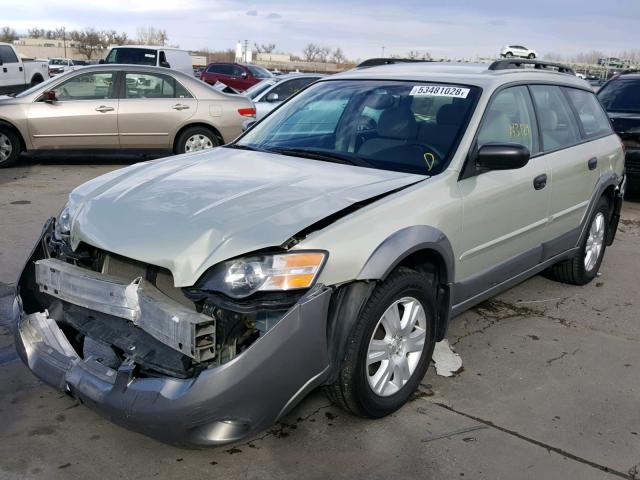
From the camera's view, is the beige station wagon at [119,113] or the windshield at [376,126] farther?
the beige station wagon at [119,113]

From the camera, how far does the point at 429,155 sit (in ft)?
12.1

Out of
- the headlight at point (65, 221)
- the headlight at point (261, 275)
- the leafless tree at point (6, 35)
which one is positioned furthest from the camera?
the leafless tree at point (6, 35)

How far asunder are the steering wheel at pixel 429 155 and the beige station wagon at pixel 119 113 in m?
7.11

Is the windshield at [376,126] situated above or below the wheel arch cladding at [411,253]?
above

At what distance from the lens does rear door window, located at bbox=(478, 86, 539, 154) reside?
154 inches

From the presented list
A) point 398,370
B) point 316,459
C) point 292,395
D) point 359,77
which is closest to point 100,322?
point 292,395

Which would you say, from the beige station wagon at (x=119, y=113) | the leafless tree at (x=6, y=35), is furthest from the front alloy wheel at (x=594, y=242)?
the leafless tree at (x=6, y=35)

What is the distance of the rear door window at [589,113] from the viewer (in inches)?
201

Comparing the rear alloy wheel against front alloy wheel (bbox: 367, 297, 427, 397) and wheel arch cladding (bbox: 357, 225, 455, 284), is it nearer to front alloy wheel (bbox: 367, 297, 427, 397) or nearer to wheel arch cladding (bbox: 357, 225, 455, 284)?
wheel arch cladding (bbox: 357, 225, 455, 284)

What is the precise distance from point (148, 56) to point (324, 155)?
15.3 meters

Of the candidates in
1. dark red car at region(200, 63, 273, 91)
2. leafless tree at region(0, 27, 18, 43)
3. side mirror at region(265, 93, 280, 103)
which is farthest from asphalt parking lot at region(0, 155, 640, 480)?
leafless tree at region(0, 27, 18, 43)

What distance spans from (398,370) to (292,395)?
789 mm

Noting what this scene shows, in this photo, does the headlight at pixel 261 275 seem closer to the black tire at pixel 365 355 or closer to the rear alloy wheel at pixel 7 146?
the black tire at pixel 365 355

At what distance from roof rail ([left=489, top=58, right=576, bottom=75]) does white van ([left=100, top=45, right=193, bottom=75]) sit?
45.7 ft
